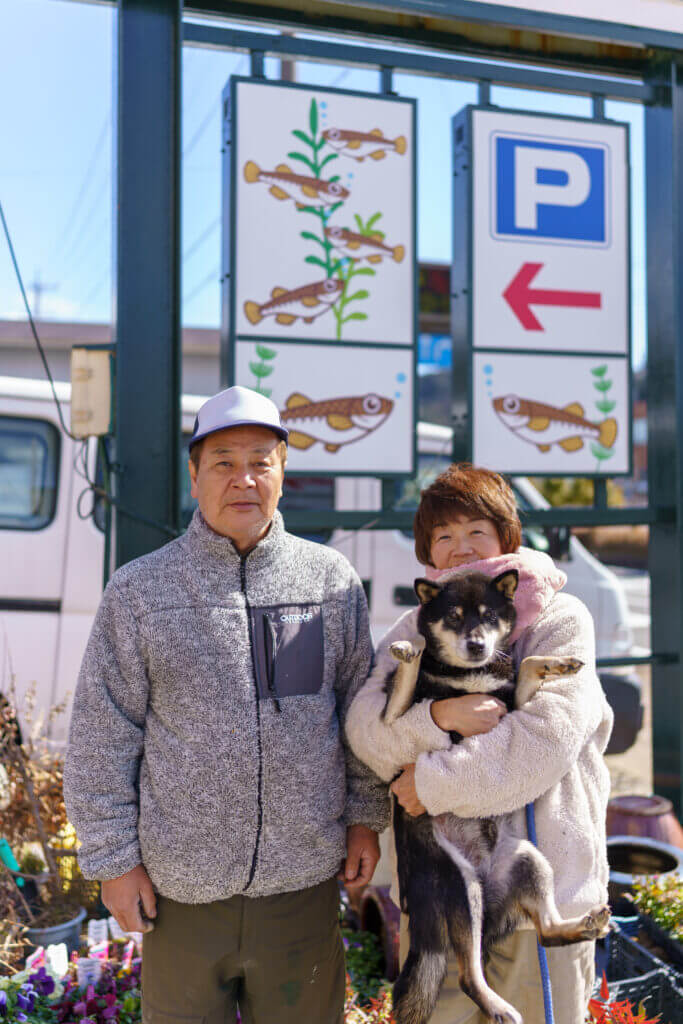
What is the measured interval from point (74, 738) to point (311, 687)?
56 centimetres

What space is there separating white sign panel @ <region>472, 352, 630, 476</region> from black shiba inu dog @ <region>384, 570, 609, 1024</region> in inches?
77.8

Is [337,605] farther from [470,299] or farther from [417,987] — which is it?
[470,299]

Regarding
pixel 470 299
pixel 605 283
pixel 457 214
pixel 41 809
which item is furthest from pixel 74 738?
pixel 605 283

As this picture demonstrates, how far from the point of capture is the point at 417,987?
1781 millimetres

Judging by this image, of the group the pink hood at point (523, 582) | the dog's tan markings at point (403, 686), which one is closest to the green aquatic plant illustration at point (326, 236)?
the pink hood at point (523, 582)

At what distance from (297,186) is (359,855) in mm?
2596

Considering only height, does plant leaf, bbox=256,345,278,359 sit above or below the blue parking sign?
below

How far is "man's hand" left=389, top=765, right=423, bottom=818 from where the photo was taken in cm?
187

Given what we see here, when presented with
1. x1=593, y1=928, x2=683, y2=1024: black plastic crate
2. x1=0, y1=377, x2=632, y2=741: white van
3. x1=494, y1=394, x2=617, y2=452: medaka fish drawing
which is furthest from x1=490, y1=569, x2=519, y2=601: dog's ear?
x1=0, y1=377, x2=632, y2=741: white van

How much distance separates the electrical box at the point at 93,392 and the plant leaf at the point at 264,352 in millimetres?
588

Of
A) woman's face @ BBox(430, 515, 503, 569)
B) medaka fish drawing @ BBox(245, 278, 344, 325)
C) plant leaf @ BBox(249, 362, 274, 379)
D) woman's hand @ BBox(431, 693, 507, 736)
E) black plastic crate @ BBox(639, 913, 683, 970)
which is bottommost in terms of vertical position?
black plastic crate @ BBox(639, 913, 683, 970)

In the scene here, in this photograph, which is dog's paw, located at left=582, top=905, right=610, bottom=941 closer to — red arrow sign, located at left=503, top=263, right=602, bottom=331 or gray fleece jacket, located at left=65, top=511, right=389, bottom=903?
gray fleece jacket, located at left=65, top=511, right=389, bottom=903

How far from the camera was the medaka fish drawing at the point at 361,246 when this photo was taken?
11.6 ft

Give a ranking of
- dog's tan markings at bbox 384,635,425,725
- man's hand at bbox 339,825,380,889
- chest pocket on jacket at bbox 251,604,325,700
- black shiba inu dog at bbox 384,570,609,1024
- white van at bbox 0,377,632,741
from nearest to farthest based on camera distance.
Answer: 1. black shiba inu dog at bbox 384,570,609,1024
2. dog's tan markings at bbox 384,635,425,725
3. chest pocket on jacket at bbox 251,604,325,700
4. man's hand at bbox 339,825,380,889
5. white van at bbox 0,377,632,741
